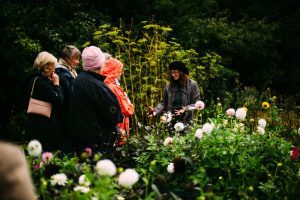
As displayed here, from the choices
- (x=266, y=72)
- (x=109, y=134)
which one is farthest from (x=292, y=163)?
(x=266, y=72)

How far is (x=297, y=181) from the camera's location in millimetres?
2791

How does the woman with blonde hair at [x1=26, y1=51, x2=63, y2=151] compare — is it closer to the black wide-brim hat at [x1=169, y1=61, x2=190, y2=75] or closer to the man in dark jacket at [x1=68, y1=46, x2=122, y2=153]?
the man in dark jacket at [x1=68, y1=46, x2=122, y2=153]

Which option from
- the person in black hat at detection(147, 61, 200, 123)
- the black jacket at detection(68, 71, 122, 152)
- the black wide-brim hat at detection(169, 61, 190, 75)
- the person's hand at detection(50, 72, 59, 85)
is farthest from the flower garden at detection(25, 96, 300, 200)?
the black wide-brim hat at detection(169, 61, 190, 75)

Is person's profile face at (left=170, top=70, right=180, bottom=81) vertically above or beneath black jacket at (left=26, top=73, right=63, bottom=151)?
above

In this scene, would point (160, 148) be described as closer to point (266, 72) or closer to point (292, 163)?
point (292, 163)

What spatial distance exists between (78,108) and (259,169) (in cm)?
169

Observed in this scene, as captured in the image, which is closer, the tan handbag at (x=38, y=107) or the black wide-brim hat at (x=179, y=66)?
the tan handbag at (x=38, y=107)

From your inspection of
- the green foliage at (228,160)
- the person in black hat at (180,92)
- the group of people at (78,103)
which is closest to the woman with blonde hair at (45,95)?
the group of people at (78,103)

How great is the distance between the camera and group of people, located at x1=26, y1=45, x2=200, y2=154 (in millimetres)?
3959

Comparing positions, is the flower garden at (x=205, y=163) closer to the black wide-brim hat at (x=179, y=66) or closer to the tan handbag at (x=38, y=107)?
the tan handbag at (x=38, y=107)

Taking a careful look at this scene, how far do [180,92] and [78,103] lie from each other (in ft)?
6.62

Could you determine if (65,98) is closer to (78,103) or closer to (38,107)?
(38,107)

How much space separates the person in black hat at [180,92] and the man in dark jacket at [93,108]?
1743mm

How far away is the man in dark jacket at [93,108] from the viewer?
3941 millimetres
